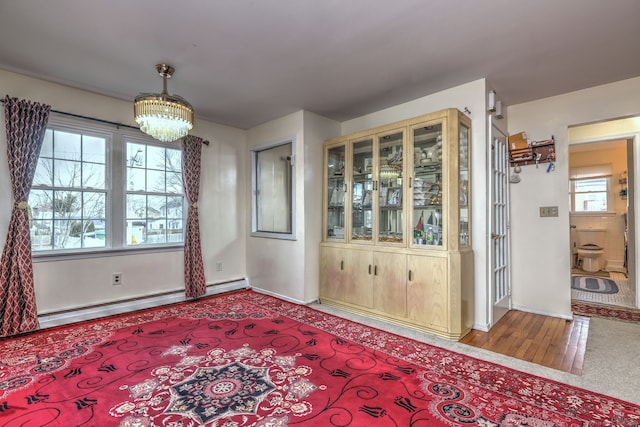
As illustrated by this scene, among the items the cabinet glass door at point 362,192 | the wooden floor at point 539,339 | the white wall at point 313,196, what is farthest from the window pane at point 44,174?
the wooden floor at point 539,339

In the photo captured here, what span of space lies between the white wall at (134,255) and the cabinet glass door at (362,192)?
6.50 ft

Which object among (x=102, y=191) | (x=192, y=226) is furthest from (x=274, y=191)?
(x=102, y=191)

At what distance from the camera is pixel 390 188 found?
339cm

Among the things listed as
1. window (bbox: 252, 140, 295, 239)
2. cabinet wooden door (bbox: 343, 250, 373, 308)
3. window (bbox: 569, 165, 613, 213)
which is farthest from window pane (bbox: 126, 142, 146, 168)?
window (bbox: 569, 165, 613, 213)

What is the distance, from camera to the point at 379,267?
11.0 ft

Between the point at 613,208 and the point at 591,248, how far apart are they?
1000 mm

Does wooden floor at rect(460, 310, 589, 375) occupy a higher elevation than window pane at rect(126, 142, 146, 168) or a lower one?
lower

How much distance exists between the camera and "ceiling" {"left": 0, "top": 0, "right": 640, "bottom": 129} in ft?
6.44

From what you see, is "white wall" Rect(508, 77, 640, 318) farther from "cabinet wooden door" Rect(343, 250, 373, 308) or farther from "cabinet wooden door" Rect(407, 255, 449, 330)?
"cabinet wooden door" Rect(343, 250, 373, 308)

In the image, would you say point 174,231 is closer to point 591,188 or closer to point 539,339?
point 539,339

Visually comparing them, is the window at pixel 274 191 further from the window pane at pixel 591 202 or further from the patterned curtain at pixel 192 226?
the window pane at pixel 591 202

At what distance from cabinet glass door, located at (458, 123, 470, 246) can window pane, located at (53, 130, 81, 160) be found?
4.08 meters

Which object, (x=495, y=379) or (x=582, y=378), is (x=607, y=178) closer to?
(x=582, y=378)

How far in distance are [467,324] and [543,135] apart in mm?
2369
